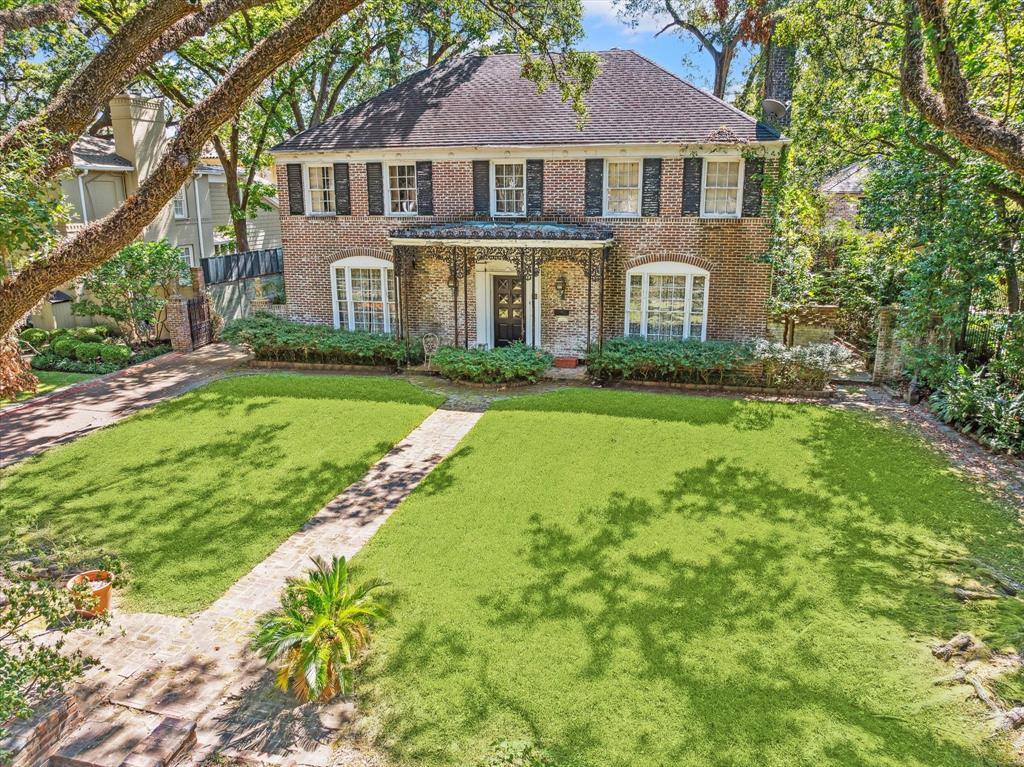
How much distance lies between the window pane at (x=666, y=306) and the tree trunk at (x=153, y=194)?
40.3 feet

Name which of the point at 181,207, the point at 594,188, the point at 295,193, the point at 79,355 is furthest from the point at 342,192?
the point at 181,207

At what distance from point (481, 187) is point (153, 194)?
13.0 metres

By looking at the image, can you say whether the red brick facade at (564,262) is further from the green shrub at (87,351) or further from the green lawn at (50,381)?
the green lawn at (50,381)

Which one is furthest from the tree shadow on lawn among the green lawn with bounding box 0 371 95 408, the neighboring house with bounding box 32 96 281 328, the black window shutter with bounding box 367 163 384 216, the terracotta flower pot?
the neighboring house with bounding box 32 96 281 328

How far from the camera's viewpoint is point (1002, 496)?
10.7m

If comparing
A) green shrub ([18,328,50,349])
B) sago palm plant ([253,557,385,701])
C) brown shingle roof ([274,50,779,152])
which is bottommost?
sago palm plant ([253,557,385,701])

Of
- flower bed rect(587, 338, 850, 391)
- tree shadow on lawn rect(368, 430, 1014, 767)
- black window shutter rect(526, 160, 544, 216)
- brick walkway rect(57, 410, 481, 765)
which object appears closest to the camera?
tree shadow on lawn rect(368, 430, 1014, 767)

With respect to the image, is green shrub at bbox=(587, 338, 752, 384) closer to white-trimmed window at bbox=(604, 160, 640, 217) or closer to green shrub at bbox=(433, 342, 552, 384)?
green shrub at bbox=(433, 342, 552, 384)

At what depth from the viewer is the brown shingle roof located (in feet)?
56.9

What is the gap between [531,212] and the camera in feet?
60.2

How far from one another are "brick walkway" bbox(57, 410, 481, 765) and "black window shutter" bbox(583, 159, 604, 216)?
36.5 feet

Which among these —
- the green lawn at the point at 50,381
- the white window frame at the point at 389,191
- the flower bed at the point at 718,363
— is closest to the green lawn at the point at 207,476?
the green lawn at the point at 50,381

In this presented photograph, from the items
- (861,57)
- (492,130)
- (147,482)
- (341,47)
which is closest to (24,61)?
(341,47)

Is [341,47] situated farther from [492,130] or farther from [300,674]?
[300,674]
